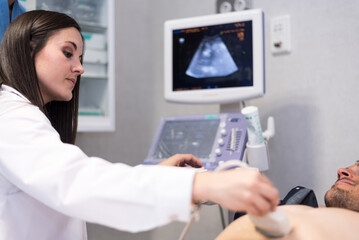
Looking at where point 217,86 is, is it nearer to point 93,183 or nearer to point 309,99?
point 309,99

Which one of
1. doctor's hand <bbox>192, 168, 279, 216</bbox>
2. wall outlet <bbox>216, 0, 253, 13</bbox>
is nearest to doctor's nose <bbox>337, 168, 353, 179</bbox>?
doctor's hand <bbox>192, 168, 279, 216</bbox>

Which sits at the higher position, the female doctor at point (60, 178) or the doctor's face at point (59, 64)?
the doctor's face at point (59, 64)

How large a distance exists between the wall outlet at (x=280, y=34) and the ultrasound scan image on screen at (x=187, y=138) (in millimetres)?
580

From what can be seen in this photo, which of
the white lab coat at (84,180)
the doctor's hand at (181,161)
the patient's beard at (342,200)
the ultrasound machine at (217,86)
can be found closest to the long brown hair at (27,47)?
the white lab coat at (84,180)

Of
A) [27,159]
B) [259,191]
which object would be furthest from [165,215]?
[27,159]

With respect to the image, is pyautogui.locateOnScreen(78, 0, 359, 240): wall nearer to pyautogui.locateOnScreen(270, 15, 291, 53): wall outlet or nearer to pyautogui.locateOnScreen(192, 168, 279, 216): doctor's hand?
pyautogui.locateOnScreen(270, 15, 291, 53): wall outlet

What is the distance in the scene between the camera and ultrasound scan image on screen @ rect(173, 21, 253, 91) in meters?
1.82

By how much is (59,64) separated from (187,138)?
0.79m

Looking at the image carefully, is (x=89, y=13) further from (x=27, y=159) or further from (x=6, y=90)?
(x=27, y=159)

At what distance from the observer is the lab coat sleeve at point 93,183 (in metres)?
Answer: 0.79

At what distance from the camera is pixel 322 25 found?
1.97m

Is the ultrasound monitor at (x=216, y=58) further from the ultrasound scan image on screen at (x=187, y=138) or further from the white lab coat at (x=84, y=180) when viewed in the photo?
the white lab coat at (x=84, y=180)

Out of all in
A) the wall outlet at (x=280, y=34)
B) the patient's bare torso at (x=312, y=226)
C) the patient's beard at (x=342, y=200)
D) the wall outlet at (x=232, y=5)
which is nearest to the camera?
the patient's bare torso at (x=312, y=226)

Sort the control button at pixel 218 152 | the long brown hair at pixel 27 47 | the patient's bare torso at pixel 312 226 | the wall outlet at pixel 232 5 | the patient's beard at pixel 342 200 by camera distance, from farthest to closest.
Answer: the wall outlet at pixel 232 5 < the control button at pixel 218 152 < the patient's beard at pixel 342 200 < the long brown hair at pixel 27 47 < the patient's bare torso at pixel 312 226
